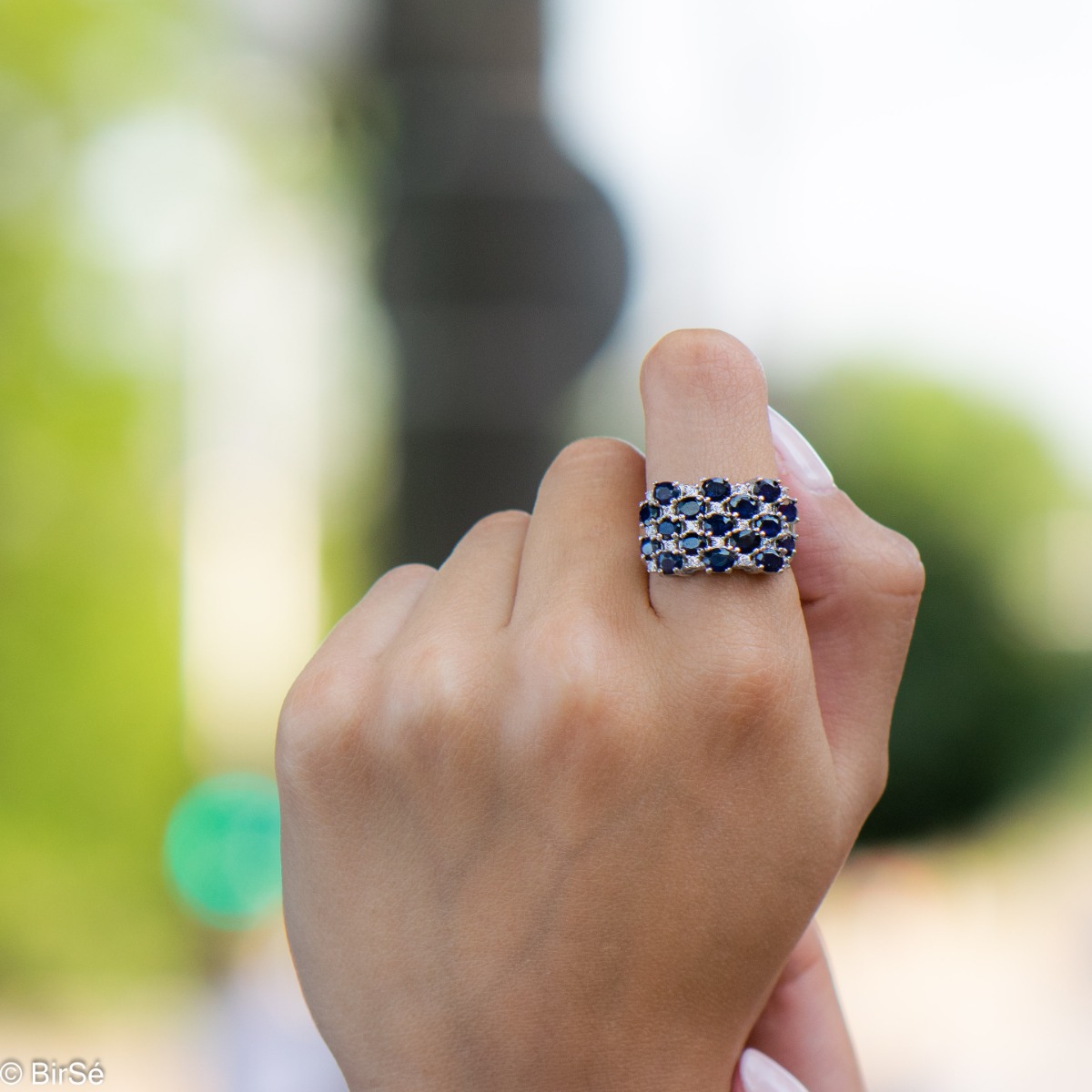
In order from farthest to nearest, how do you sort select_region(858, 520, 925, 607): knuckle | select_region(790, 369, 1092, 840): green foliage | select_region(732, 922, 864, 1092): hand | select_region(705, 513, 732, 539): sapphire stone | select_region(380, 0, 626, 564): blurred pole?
1. select_region(380, 0, 626, 564): blurred pole
2. select_region(790, 369, 1092, 840): green foliage
3. select_region(732, 922, 864, 1092): hand
4. select_region(858, 520, 925, 607): knuckle
5. select_region(705, 513, 732, 539): sapphire stone

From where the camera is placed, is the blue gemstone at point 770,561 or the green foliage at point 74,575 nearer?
the blue gemstone at point 770,561

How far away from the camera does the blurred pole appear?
282cm

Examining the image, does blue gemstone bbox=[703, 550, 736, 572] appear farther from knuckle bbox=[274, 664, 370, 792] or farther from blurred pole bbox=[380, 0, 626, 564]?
blurred pole bbox=[380, 0, 626, 564]

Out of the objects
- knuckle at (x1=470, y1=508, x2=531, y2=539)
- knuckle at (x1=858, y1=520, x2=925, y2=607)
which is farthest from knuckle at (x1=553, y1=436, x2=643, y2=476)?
knuckle at (x1=858, y1=520, x2=925, y2=607)

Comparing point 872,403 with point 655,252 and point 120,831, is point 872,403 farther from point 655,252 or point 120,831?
point 120,831

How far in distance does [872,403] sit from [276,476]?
1.68 meters

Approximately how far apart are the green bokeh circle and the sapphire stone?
105 inches

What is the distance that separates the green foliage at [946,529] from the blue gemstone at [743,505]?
2.25m

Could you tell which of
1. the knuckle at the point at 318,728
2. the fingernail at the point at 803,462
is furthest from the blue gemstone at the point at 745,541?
the knuckle at the point at 318,728

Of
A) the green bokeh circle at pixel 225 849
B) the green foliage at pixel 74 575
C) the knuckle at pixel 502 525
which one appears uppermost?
the knuckle at pixel 502 525

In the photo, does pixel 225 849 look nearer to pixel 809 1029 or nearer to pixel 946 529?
pixel 946 529

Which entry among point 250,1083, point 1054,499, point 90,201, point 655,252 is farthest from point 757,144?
point 250,1083

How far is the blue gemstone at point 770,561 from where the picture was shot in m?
0.56

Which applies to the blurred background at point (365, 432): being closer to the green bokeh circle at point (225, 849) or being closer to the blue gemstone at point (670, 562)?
the green bokeh circle at point (225, 849)
